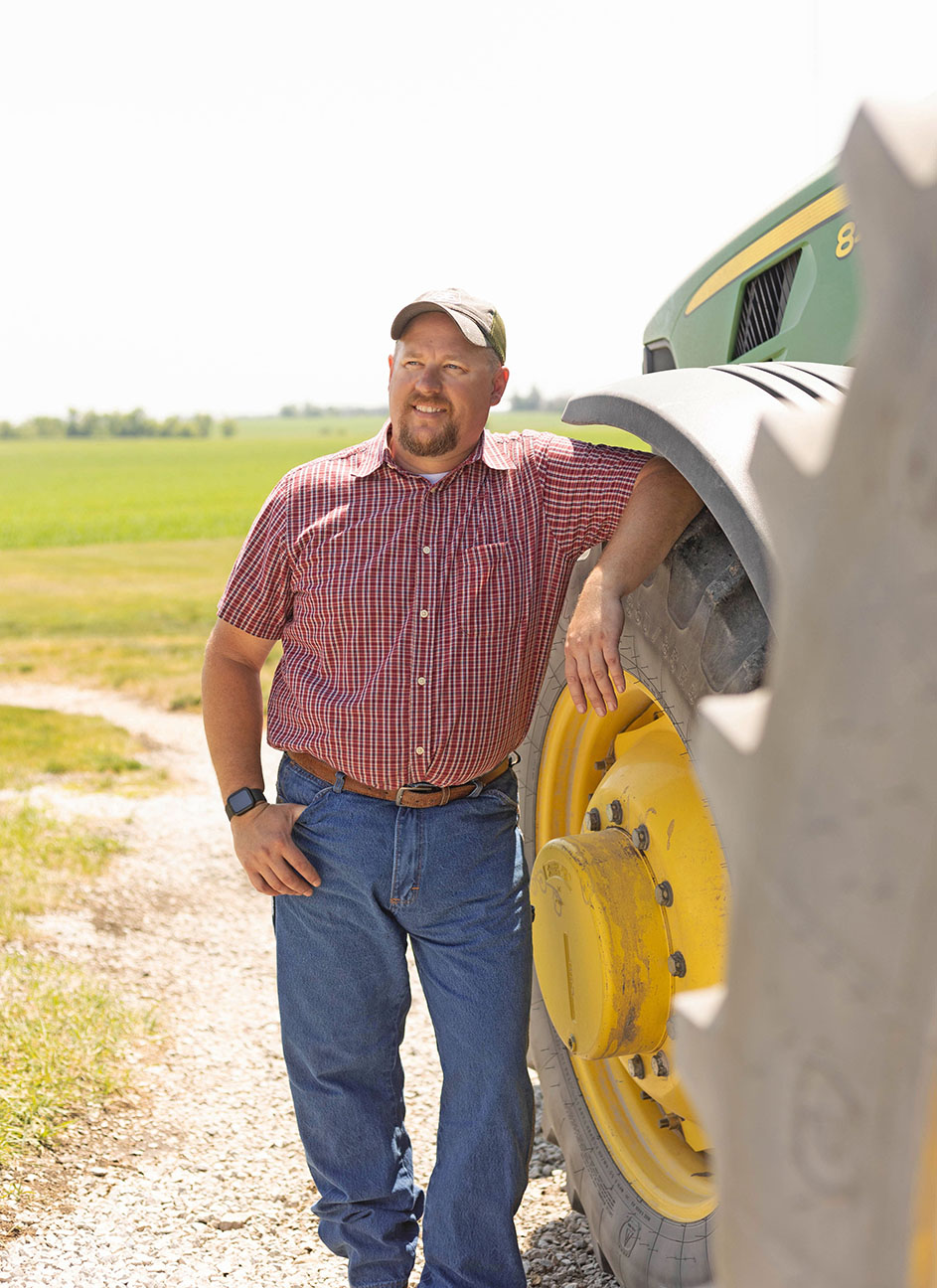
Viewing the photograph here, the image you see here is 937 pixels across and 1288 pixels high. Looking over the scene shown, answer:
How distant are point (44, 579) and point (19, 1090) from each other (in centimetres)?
1757

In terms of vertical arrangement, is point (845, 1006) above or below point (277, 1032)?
above

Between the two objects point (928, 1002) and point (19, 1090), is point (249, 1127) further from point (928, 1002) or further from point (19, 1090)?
point (928, 1002)

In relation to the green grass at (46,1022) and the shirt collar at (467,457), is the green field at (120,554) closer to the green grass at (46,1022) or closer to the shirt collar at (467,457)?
the green grass at (46,1022)

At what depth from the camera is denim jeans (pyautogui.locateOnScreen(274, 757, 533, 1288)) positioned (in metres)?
2.45

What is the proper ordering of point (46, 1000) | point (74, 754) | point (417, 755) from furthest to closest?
point (74, 754) < point (46, 1000) < point (417, 755)

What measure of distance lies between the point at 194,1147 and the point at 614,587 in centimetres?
216

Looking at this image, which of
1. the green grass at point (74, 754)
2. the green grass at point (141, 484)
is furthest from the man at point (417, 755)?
the green grass at point (141, 484)

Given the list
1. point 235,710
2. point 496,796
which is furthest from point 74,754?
point 496,796

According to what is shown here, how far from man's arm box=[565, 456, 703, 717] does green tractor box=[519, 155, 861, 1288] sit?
0.04 metres

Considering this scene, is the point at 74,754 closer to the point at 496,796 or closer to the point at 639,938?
the point at 496,796

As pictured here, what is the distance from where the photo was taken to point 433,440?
2449 mm

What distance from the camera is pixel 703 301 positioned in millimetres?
3123

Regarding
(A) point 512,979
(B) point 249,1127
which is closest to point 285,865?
(A) point 512,979

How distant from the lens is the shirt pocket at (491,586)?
2.42 meters
